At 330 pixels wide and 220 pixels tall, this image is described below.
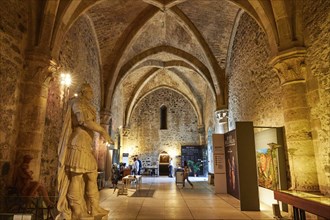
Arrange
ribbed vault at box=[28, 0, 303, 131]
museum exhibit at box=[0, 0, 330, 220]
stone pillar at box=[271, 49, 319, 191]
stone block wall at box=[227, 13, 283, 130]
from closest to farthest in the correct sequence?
museum exhibit at box=[0, 0, 330, 220] < stone pillar at box=[271, 49, 319, 191] < ribbed vault at box=[28, 0, 303, 131] < stone block wall at box=[227, 13, 283, 130]

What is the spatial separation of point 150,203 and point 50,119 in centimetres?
335

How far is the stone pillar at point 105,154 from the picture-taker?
9.87 metres

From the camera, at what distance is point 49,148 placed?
5.56 metres

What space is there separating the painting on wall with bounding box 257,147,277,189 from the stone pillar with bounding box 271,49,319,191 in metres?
0.75

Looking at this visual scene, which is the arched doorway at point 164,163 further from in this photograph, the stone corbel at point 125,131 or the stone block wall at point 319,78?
the stone block wall at point 319,78

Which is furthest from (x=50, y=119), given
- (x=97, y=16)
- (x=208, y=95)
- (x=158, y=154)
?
(x=158, y=154)

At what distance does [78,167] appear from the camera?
3.07 metres

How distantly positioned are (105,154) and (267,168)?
269 inches

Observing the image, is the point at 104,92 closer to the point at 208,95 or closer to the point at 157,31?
the point at 157,31

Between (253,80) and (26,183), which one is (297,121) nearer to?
(253,80)

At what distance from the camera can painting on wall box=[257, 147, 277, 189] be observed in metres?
5.51

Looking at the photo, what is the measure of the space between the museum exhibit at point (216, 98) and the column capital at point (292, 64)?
21 mm

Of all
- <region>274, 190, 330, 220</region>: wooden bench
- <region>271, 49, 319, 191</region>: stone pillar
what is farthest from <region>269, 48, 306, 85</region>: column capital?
<region>274, 190, 330, 220</region>: wooden bench

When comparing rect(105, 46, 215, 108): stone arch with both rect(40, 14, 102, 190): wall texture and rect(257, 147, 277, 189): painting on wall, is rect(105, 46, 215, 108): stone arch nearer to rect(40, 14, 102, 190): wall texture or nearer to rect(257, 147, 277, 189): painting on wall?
rect(40, 14, 102, 190): wall texture
